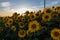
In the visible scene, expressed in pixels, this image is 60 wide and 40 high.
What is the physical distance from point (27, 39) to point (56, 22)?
640 millimetres

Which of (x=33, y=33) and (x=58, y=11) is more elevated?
(x=58, y=11)

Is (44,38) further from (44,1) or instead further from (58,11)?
(44,1)

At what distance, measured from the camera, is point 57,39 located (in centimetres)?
280

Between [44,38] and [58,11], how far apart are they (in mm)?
536

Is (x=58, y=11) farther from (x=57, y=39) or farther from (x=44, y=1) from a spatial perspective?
(x=44, y=1)

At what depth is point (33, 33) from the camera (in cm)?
326

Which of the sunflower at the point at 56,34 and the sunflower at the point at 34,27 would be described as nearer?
the sunflower at the point at 56,34

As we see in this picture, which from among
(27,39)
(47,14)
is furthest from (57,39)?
Result: (27,39)

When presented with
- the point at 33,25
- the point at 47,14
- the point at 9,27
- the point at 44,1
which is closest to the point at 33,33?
the point at 33,25

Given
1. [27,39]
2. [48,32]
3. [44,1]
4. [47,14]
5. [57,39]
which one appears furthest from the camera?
[44,1]

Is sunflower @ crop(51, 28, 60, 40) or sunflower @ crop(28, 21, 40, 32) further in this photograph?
sunflower @ crop(28, 21, 40, 32)

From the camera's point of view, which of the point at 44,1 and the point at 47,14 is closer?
the point at 47,14

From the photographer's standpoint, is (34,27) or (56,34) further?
(34,27)

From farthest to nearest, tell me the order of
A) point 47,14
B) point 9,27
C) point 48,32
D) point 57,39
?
point 9,27
point 47,14
point 48,32
point 57,39
